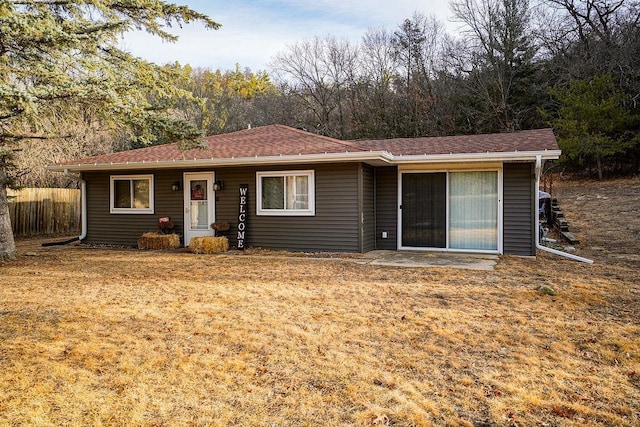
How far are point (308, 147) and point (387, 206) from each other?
2.26 metres

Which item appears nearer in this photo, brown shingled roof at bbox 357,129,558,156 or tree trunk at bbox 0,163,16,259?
tree trunk at bbox 0,163,16,259

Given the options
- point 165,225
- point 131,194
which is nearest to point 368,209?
point 165,225

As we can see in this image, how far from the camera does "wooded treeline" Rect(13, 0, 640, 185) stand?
18.2 m

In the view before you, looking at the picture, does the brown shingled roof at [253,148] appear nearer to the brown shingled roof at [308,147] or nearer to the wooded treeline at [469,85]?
the brown shingled roof at [308,147]

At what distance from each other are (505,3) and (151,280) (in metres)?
20.9

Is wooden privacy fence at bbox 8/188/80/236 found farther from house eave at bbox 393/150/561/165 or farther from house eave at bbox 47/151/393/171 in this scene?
house eave at bbox 393/150/561/165

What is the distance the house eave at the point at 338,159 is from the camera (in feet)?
28.7

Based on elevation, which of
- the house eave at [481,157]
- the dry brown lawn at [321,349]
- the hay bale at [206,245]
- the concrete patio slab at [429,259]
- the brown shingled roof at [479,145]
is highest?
the brown shingled roof at [479,145]

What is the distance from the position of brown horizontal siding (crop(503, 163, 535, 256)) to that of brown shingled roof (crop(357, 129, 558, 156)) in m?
0.49

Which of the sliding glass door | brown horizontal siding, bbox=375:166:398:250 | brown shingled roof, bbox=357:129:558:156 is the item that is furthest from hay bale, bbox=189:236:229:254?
the sliding glass door

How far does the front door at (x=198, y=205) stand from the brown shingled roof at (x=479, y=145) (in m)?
4.04

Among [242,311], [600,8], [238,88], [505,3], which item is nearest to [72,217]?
[242,311]

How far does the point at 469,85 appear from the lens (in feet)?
73.3

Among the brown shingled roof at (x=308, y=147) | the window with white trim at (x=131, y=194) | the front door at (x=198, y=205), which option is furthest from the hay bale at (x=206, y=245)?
A: the window with white trim at (x=131, y=194)
